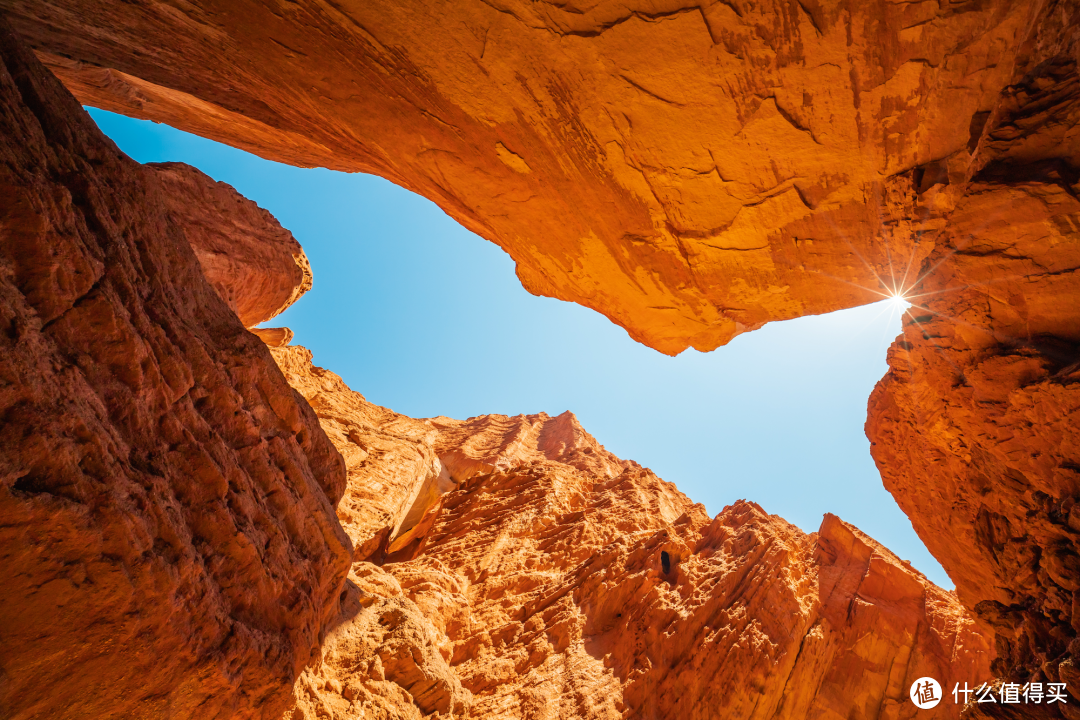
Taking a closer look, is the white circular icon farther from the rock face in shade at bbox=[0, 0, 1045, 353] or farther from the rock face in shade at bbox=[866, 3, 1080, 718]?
the rock face in shade at bbox=[0, 0, 1045, 353]

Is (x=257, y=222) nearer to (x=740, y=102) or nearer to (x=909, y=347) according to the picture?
(x=740, y=102)

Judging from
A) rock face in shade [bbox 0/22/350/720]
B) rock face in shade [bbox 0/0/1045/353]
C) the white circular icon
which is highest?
rock face in shade [bbox 0/0/1045/353]

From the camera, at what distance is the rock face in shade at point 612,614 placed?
8930 mm

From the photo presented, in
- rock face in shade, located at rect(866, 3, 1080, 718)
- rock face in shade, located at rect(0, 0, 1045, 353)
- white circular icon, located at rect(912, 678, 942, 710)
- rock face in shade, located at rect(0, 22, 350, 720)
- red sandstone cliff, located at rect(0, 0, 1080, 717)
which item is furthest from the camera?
white circular icon, located at rect(912, 678, 942, 710)

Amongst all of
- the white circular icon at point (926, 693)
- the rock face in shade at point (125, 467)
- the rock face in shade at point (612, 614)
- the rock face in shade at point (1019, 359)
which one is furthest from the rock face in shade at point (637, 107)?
the white circular icon at point (926, 693)

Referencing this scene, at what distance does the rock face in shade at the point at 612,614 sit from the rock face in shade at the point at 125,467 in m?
2.88

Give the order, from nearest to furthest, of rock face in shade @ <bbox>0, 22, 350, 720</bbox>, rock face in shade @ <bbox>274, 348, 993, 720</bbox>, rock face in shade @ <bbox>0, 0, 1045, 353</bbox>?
rock face in shade @ <bbox>0, 22, 350, 720</bbox> → rock face in shade @ <bbox>0, 0, 1045, 353</bbox> → rock face in shade @ <bbox>274, 348, 993, 720</bbox>

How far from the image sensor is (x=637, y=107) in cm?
454

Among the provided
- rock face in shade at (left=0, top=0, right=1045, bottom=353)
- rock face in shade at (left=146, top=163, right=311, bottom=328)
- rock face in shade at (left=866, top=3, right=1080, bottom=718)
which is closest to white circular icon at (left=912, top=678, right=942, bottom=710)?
rock face in shade at (left=866, top=3, right=1080, bottom=718)

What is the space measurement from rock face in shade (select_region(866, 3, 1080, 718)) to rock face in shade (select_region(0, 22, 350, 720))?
26.6 feet

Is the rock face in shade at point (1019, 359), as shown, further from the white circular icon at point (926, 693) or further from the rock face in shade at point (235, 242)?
the rock face in shade at point (235, 242)

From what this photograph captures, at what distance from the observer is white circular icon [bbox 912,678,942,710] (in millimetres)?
13266

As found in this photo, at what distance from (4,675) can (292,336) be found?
19.3 m

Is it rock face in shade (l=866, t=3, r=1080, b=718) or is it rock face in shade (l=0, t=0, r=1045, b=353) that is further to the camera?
rock face in shade (l=866, t=3, r=1080, b=718)
